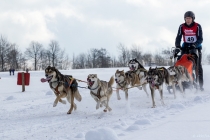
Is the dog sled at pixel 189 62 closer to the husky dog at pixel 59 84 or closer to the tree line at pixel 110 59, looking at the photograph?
the husky dog at pixel 59 84

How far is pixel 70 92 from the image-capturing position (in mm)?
6316

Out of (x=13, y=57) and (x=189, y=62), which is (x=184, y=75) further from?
(x=13, y=57)

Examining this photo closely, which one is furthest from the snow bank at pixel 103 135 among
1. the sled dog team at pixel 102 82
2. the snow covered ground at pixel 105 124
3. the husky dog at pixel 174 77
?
the husky dog at pixel 174 77

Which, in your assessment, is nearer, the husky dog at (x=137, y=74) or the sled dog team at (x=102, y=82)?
the sled dog team at (x=102, y=82)

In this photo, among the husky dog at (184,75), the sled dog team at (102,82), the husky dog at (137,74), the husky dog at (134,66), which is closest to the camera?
the sled dog team at (102,82)

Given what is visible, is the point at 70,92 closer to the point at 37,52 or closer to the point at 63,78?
the point at 63,78

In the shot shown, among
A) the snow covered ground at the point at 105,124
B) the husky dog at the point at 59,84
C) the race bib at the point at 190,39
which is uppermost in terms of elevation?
the race bib at the point at 190,39

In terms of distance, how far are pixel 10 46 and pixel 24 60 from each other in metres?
5.86

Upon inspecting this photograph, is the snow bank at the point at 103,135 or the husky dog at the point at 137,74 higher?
the husky dog at the point at 137,74

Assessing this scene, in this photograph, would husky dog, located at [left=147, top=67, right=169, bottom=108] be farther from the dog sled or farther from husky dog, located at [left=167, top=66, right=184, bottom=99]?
the dog sled

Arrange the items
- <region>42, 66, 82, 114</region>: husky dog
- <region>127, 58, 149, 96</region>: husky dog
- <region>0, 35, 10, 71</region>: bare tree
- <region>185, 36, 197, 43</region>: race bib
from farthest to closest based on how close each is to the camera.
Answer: <region>0, 35, 10, 71</region>: bare tree → <region>127, 58, 149, 96</region>: husky dog → <region>185, 36, 197, 43</region>: race bib → <region>42, 66, 82, 114</region>: husky dog

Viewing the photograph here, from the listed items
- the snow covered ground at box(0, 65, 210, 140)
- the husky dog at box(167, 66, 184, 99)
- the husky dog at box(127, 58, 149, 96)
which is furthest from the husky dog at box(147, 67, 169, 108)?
the husky dog at box(127, 58, 149, 96)

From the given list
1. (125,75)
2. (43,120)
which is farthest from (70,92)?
(125,75)

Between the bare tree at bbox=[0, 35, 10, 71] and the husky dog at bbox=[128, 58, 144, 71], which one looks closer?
the husky dog at bbox=[128, 58, 144, 71]
